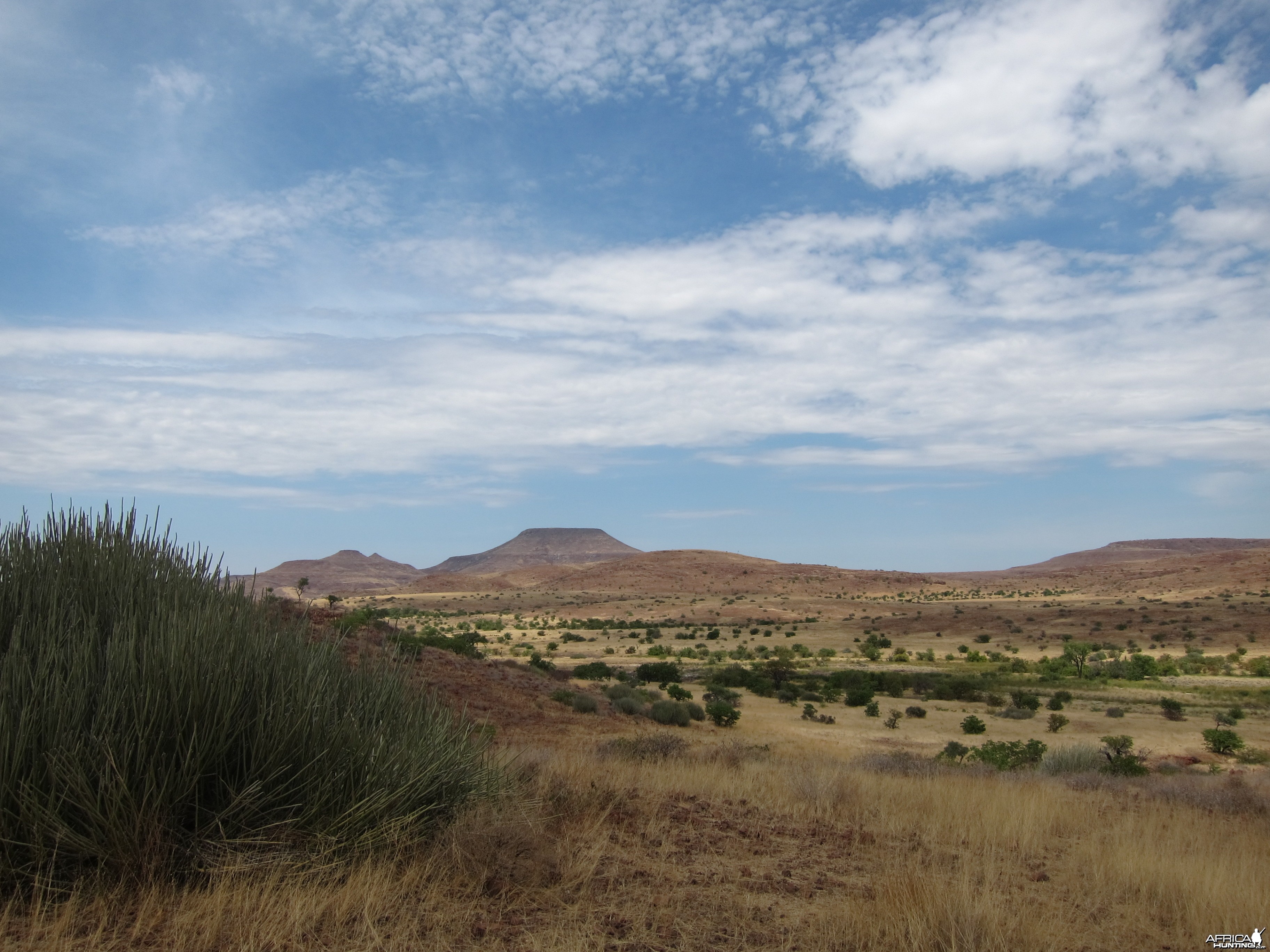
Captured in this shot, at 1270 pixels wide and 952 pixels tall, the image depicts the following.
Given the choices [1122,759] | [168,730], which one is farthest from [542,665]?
[168,730]

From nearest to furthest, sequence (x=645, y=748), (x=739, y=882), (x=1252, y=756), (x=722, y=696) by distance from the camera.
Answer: (x=739, y=882) → (x=645, y=748) → (x=1252, y=756) → (x=722, y=696)

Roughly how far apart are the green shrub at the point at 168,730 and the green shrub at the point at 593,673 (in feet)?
90.0

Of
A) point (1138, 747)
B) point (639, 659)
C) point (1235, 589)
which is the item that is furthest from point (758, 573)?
point (1138, 747)

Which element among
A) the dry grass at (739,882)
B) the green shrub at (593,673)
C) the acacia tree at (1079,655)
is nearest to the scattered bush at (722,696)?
the green shrub at (593,673)

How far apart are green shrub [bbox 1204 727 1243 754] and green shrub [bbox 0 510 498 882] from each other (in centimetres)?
2133

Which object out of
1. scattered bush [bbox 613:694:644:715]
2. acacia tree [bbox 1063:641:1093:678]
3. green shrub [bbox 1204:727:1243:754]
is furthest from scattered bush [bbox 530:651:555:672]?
acacia tree [bbox 1063:641:1093:678]

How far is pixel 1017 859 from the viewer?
8500mm

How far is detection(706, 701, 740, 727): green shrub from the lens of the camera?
2375 centimetres

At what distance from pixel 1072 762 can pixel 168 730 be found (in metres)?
16.8

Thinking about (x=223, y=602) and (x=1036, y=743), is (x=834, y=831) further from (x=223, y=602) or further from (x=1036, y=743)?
(x=1036, y=743)

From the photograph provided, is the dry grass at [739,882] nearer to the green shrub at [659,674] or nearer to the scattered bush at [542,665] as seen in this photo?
the scattered bush at [542,665]

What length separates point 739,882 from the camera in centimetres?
712

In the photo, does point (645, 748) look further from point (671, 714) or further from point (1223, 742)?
point (1223, 742)

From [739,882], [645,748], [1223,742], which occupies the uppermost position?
[739,882]
